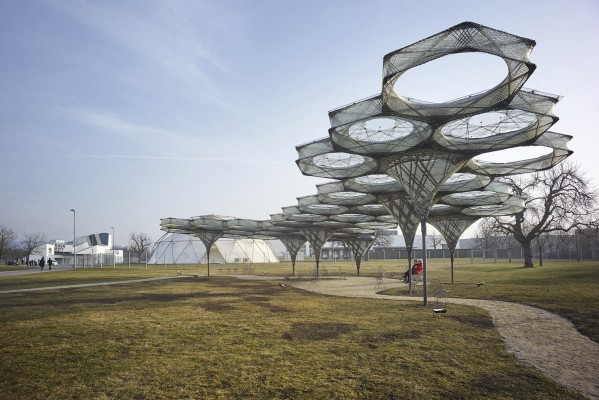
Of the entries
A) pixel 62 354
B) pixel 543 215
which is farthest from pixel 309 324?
pixel 543 215

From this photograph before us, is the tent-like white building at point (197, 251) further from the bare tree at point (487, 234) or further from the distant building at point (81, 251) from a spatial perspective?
the bare tree at point (487, 234)

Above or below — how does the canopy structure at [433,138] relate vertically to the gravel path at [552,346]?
above

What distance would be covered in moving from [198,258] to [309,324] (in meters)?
81.5

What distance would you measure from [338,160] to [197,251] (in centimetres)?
7221

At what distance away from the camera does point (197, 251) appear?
93375mm

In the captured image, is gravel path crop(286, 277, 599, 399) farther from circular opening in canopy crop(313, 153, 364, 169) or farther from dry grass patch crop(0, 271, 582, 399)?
circular opening in canopy crop(313, 153, 364, 169)

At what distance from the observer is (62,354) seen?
10484mm

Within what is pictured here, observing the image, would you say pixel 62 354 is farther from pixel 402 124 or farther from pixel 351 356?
pixel 402 124

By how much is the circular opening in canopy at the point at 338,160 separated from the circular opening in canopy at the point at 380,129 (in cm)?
425

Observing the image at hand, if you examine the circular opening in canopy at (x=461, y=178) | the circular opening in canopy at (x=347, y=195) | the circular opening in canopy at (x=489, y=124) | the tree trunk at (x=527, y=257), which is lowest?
the tree trunk at (x=527, y=257)

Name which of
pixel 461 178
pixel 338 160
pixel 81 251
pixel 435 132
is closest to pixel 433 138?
pixel 435 132

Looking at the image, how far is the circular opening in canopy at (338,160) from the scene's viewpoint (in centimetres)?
2805

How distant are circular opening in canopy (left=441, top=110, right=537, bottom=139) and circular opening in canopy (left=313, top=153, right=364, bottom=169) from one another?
6965 mm

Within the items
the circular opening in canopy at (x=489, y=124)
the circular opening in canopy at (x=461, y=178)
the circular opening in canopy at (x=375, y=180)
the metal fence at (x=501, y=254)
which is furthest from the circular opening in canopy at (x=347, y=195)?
the metal fence at (x=501, y=254)
